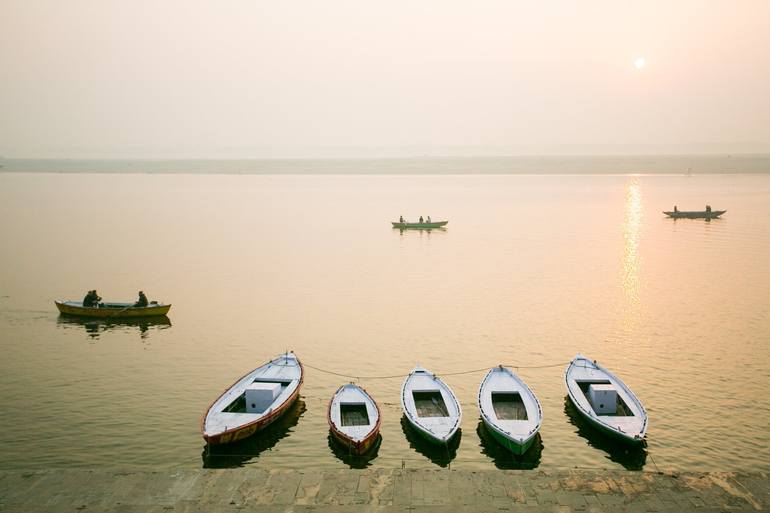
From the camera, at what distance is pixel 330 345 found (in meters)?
37.3

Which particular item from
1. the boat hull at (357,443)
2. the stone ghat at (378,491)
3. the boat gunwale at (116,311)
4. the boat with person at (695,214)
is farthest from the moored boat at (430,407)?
the boat with person at (695,214)

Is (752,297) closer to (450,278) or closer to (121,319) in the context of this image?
(450,278)

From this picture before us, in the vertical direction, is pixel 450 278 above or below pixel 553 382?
above

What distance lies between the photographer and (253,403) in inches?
1045

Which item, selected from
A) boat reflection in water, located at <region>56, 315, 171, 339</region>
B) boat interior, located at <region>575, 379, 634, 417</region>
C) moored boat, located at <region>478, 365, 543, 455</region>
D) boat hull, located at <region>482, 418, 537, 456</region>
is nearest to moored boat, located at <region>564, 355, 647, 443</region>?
boat interior, located at <region>575, 379, 634, 417</region>

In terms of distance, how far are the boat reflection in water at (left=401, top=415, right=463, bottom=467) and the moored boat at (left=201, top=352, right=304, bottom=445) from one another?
6020mm

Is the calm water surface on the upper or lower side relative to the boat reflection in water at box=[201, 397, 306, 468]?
upper

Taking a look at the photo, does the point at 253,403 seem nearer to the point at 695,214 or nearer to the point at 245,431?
the point at 245,431

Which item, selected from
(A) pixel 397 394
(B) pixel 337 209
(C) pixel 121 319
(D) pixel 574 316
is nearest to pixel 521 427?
(A) pixel 397 394

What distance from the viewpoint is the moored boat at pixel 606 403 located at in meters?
24.3

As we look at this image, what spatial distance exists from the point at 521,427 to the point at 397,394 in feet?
24.4

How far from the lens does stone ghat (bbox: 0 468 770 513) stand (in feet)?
61.2

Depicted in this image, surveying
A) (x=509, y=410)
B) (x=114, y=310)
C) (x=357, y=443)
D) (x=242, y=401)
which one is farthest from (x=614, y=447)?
(x=114, y=310)

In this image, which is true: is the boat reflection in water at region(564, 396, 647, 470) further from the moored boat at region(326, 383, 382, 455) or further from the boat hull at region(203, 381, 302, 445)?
the boat hull at region(203, 381, 302, 445)
